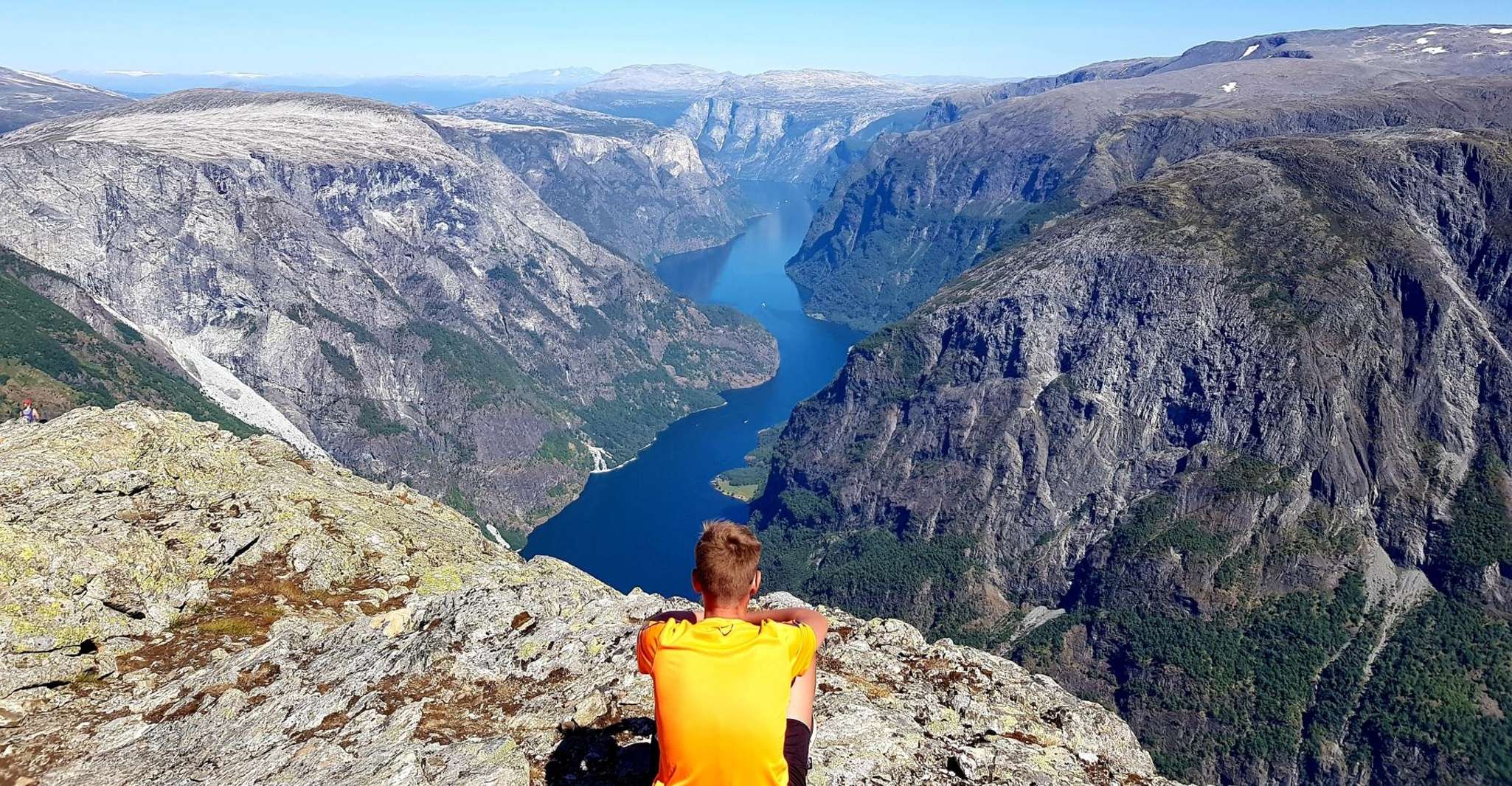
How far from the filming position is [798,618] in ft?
53.4

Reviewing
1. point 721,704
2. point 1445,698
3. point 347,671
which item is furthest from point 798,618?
point 1445,698

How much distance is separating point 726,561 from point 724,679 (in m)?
1.73

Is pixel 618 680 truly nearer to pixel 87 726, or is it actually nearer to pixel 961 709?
pixel 961 709

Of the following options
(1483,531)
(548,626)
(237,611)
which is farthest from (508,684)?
(1483,531)

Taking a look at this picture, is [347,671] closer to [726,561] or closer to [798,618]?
[798,618]

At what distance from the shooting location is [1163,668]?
187 meters

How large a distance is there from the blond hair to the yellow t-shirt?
496 mm

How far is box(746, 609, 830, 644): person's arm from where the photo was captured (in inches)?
606

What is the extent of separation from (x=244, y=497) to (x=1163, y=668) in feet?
621

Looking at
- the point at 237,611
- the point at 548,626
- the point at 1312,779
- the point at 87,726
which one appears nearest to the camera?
the point at 87,726

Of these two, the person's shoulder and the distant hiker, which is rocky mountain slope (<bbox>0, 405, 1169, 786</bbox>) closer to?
the distant hiker

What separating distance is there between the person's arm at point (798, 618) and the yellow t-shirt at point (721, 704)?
1.05 m

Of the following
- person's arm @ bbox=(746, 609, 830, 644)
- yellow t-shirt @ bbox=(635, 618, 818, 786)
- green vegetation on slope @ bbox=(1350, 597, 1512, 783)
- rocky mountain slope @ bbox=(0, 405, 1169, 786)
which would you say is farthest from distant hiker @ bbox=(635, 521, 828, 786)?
green vegetation on slope @ bbox=(1350, 597, 1512, 783)

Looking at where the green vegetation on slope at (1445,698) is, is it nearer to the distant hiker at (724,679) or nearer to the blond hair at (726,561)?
the distant hiker at (724,679)
